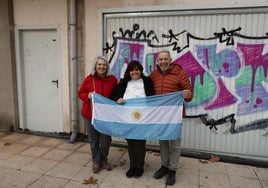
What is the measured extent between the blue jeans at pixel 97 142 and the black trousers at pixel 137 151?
0.40 m

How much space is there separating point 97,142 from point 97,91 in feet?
2.64

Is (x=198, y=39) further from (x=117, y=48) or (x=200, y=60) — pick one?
(x=117, y=48)

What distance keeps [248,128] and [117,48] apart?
2.73 meters

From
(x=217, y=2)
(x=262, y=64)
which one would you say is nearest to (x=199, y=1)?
(x=217, y=2)

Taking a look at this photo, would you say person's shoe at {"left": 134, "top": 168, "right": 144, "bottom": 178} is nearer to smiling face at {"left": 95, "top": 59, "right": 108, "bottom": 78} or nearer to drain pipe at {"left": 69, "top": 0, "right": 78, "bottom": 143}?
smiling face at {"left": 95, "top": 59, "right": 108, "bottom": 78}

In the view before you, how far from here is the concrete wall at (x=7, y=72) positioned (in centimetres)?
552

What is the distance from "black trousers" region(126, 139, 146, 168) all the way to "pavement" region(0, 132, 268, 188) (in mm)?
226

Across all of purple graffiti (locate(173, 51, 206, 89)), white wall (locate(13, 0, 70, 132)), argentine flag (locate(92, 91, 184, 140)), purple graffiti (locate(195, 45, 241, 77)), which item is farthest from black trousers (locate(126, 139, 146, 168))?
white wall (locate(13, 0, 70, 132))

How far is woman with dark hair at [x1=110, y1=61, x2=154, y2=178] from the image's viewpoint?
3.62 m

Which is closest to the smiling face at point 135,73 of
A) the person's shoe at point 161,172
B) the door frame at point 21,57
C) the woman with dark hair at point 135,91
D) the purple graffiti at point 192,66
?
the woman with dark hair at point 135,91

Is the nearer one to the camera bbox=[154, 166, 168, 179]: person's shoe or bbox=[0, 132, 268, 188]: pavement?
bbox=[0, 132, 268, 188]: pavement

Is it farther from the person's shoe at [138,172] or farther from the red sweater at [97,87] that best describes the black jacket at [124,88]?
the person's shoe at [138,172]

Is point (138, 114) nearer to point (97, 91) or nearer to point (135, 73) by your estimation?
point (135, 73)

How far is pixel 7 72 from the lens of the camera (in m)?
5.69
